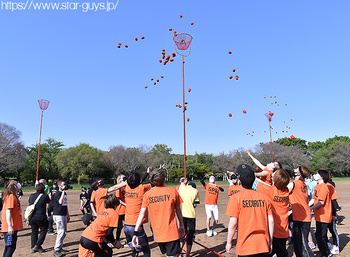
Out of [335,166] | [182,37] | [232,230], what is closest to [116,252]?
[232,230]

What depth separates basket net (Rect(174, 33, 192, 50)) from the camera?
8.49 metres

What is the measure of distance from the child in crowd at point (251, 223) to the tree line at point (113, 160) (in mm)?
48473

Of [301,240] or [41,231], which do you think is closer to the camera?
[301,240]

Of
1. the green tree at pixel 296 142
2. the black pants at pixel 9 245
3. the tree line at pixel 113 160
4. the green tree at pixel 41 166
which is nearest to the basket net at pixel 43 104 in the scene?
the black pants at pixel 9 245

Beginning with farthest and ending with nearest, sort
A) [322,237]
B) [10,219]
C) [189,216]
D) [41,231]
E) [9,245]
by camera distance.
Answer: [41,231] < [189,216] < [322,237] < [10,219] < [9,245]

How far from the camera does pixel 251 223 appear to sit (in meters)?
3.33

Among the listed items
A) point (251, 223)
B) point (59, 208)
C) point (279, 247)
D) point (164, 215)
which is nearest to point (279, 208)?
point (279, 247)

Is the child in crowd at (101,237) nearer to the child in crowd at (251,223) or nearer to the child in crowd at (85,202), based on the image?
the child in crowd at (251,223)

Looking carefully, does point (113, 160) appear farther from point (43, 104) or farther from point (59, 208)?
point (59, 208)

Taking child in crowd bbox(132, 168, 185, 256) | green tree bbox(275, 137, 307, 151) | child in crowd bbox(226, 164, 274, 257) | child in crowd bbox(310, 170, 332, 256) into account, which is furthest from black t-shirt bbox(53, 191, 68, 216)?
green tree bbox(275, 137, 307, 151)

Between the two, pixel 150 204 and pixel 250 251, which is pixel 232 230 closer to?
pixel 250 251

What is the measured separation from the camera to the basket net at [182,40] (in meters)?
8.49

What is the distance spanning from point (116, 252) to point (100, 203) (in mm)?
1558

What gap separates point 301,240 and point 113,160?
56287 millimetres
